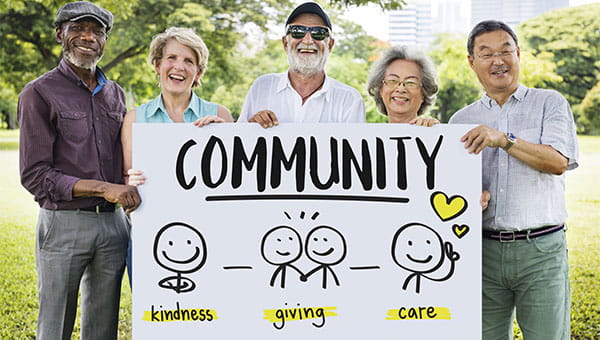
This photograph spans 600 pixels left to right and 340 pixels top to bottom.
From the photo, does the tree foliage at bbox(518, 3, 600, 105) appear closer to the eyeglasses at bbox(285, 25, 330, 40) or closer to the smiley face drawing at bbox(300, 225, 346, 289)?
the eyeglasses at bbox(285, 25, 330, 40)

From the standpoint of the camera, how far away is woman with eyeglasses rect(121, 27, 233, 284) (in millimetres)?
2805

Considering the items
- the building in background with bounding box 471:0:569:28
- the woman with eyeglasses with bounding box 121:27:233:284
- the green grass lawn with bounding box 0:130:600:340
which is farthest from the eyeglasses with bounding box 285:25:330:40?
the building in background with bounding box 471:0:569:28

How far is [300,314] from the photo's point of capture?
2523mm

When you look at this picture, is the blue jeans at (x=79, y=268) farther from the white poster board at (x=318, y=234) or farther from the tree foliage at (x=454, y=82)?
the tree foliage at (x=454, y=82)

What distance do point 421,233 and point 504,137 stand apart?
56 cm

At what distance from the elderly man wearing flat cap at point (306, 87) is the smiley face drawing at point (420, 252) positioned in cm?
71

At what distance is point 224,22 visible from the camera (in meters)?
10.6

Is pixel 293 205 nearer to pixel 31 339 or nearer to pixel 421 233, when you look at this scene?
pixel 421 233

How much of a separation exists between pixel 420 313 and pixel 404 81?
1136mm

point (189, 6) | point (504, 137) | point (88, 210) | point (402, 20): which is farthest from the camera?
point (402, 20)

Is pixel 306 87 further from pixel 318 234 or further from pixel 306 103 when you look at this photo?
pixel 318 234

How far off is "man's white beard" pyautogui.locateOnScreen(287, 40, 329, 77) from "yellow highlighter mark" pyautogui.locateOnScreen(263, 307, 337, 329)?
3.96 feet

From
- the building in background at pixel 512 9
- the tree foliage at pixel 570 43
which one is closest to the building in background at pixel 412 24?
the building in background at pixel 512 9

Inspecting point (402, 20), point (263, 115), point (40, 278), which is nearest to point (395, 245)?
point (263, 115)
